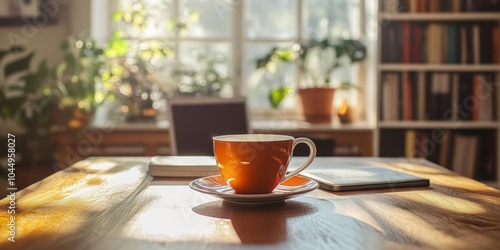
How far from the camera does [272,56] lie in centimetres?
317

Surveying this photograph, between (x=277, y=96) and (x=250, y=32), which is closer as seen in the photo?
(x=277, y=96)

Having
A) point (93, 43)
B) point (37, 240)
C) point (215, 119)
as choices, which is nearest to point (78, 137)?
point (93, 43)

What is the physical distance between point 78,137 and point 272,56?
1.08 m

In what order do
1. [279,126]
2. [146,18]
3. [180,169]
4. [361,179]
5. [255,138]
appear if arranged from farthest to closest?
[146,18], [279,126], [180,169], [361,179], [255,138]

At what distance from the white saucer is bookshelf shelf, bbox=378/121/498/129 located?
2.09m

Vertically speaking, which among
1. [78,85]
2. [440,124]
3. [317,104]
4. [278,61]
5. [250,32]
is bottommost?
[440,124]

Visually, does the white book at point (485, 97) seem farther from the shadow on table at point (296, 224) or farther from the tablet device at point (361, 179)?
the shadow on table at point (296, 224)

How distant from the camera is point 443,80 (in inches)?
121

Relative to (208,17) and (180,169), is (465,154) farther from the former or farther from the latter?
(180,169)

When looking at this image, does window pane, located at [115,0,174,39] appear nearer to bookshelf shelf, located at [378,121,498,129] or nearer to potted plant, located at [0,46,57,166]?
potted plant, located at [0,46,57,166]

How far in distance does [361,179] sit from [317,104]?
2006 mm

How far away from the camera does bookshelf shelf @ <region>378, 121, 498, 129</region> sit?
9.98ft

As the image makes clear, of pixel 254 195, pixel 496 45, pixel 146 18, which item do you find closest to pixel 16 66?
pixel 146 18

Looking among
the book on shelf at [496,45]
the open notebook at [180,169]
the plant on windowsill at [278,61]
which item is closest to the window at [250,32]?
the plant on windowsill at [278,61]
